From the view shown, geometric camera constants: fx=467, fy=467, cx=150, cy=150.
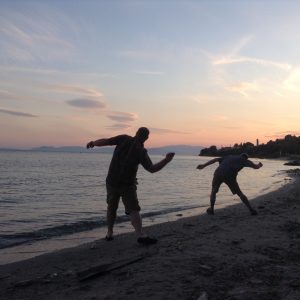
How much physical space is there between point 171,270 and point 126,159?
7.82ft

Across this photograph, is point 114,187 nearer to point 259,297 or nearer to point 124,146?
point 124,146

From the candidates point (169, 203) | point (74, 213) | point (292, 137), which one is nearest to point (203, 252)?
point (74, 213)

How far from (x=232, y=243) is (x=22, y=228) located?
6.06 meters

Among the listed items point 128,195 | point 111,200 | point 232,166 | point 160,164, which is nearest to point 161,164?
point 160,164

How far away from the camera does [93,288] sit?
536 cm

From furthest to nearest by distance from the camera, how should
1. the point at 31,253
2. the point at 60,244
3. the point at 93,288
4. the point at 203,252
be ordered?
the point at 60,244
the point at 31,253
the point at 203,252
the point at 93,288

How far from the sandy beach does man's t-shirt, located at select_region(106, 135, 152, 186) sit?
45.3 inches

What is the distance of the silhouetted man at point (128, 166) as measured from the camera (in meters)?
7.61

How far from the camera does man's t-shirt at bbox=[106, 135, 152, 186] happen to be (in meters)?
7.61

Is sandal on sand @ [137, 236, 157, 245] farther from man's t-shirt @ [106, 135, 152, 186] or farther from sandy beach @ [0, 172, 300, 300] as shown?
man's t-shirt @ [106, 135, 152, 186]

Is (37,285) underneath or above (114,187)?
underneath

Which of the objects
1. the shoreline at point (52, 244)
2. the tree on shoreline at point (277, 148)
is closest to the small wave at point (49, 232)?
the shoreline at point (52, 244)

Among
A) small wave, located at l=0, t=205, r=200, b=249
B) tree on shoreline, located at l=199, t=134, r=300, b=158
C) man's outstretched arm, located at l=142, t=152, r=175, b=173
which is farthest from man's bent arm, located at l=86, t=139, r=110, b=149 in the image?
tree on shoreline, located at l=199, t=134, r=300, b=158

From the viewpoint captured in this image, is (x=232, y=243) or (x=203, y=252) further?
(x=232, y=243)
